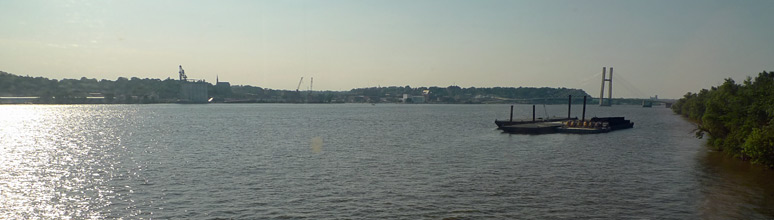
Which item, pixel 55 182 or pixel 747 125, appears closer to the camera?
pixel 55 182

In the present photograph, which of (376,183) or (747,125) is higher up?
(747,125)

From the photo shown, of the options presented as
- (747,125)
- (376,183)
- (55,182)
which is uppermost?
(747,125)

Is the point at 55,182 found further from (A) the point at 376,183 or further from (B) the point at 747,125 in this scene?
(B) the point at 747,125

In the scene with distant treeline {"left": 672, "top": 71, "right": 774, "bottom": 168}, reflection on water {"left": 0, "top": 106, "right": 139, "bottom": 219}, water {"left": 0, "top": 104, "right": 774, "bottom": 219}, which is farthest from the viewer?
distant treeline {"left": 672, "top": 71, "right": 774, "bottom": 168}

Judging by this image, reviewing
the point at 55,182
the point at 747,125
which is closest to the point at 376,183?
the point at 55,182

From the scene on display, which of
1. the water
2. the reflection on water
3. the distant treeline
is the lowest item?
the reflection on water

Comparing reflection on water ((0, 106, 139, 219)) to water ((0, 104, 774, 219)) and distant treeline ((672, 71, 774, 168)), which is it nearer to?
water ((0, 104, 774, 219))

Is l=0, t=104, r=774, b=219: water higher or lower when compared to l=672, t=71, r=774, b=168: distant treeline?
lower

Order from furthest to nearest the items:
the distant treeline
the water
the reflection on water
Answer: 1. the distant treeline
2. the water
3. the reflection on water

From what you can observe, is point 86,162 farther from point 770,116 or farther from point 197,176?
point 770,116

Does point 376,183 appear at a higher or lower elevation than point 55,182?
higher

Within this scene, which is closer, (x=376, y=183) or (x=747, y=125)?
(x=376, y=183)

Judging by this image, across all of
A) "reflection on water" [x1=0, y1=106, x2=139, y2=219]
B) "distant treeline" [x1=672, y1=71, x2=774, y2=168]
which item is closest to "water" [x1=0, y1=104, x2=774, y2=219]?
"reflection on water" [x1=0, y1=106, x2=139, y2=219]

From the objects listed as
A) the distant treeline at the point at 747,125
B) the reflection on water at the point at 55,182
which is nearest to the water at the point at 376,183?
the reflection on water at the point at 55,182
